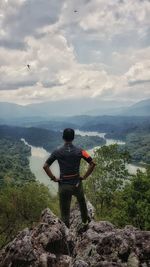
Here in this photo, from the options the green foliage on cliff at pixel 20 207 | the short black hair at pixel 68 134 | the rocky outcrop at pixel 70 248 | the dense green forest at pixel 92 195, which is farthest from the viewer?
the green foliage on cliff at pixel 20 207

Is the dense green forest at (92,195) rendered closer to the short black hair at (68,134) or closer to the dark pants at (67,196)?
the dark pants at (67,196)

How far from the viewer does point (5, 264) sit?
13.9 metres

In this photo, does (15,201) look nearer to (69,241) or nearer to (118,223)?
(118,223)

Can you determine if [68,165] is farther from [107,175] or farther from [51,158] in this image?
[107,175]

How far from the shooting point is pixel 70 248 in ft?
51.6

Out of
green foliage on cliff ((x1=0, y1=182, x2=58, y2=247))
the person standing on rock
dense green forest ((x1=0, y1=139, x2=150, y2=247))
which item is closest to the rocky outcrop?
the person standing on rock

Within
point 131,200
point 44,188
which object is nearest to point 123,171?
point 44,188

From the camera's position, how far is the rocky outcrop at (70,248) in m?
13.8

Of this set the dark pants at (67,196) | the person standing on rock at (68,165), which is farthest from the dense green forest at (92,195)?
the person standing on rock at (68,165)

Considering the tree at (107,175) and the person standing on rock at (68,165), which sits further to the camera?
the tree at (107,175)

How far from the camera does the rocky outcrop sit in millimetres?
13844

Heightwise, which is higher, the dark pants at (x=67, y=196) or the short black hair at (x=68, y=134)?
the short black hair at (x=68, y=134)

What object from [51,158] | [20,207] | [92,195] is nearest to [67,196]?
[51,158]

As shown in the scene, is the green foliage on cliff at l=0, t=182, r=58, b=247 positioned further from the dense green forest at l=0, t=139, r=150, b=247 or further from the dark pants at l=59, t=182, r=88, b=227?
the dark pants at l=59, t=182, r=88, b=227
